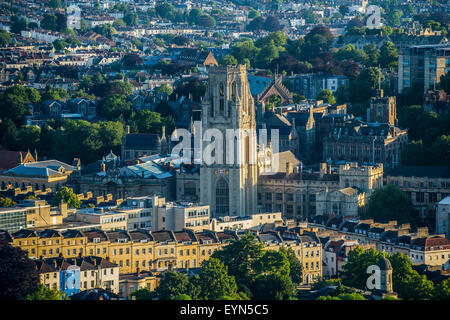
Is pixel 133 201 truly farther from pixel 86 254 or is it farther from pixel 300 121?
pixel 300 121

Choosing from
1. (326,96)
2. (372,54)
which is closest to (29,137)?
(326,96)

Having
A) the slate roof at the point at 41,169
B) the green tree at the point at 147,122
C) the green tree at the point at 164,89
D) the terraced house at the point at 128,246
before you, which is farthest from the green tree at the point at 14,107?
the terraced house at the point at 128,246

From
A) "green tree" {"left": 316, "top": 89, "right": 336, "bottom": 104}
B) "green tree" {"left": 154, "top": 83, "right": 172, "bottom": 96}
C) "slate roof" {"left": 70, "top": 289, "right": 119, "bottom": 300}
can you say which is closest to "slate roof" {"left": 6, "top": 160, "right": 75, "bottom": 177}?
"green tree" {"left": 316, "top": 89, "right": 336, "bottom": 104}

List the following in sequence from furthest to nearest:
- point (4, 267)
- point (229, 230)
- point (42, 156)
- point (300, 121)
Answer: point (42, 156) → point (300, 121) → point (229, 230) → point (4, 267)

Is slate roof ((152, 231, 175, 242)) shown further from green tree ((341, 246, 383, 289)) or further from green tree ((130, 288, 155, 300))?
green tree ((130, 288, 155, 300))

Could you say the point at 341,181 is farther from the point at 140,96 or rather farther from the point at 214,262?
the point at 140,96
